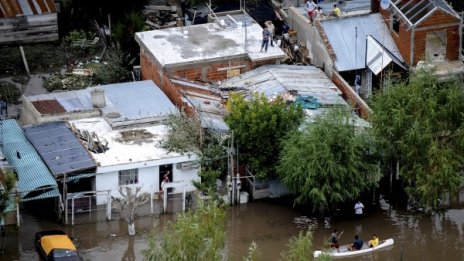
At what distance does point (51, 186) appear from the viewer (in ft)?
136

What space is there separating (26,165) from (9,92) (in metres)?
9.25

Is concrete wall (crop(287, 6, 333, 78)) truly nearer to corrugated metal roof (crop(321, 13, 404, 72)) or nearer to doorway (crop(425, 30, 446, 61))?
corrugated metal roof (crop(321, 13, 404, 72))

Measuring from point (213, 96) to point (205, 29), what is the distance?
18.1 feet

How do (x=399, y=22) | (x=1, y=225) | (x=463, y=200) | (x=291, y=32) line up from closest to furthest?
(x=1, y=225) → (x=463, y=200) → (x=399, y=22) → (x=291, y=32)

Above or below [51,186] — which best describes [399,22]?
above

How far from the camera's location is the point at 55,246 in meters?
38.9

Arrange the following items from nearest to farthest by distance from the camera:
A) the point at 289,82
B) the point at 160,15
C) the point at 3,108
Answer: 1. the point at 289,82
2. the point at 3,108
3. the point at 160,15

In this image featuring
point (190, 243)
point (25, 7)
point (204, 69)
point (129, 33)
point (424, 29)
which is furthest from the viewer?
point (25, 7)

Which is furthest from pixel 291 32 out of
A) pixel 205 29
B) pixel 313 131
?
pixel 313 131

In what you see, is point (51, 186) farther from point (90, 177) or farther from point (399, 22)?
point (399, 22)

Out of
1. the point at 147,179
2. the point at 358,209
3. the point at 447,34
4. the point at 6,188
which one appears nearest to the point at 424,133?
the point at 358,209

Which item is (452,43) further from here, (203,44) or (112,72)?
(112,72)

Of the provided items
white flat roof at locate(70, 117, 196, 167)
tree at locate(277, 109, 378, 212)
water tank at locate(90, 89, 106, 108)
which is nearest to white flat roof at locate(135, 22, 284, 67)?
water tank at locate(90, 89, 106, 108)

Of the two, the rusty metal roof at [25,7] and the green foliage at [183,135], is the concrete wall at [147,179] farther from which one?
the rusty metal roof at [25,7]
